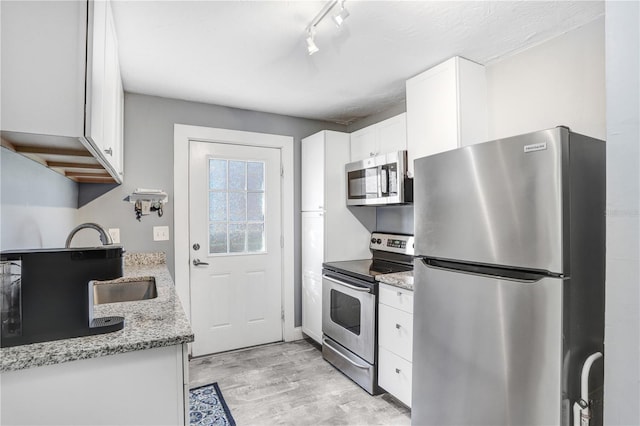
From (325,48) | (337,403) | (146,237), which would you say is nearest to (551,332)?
(337,403)

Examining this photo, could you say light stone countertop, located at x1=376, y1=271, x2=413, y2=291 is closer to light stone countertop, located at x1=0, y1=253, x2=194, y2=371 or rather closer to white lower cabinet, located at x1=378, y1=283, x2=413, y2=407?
white lower cabinet, located at x1=378, y1=283, x2=413, y2=407

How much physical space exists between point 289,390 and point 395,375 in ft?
2.56

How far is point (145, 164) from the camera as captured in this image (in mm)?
2771

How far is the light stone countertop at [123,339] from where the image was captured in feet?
3.01

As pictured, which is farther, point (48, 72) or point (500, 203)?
point (500, 203)

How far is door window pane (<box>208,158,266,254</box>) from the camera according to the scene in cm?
306

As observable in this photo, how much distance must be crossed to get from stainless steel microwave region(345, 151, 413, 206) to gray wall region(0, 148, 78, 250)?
2.01 metres

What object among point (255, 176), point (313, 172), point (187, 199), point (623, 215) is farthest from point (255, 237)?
point (623, 215)

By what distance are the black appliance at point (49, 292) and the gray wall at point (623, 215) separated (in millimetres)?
1257

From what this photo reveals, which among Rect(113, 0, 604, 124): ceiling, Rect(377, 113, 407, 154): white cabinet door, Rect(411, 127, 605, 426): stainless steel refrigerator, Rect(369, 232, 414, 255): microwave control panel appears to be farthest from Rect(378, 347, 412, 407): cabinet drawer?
Rect(113, 0, 604, 124): ceiling

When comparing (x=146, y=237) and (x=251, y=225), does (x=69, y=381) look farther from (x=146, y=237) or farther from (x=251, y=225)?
(x=251, y=225)

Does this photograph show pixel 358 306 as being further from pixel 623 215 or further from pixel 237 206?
pixel 623 215

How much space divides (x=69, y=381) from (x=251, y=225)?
229 centimetres

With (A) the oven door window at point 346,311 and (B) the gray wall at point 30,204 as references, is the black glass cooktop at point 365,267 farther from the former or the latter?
(B) the gray wall at point 30,204
